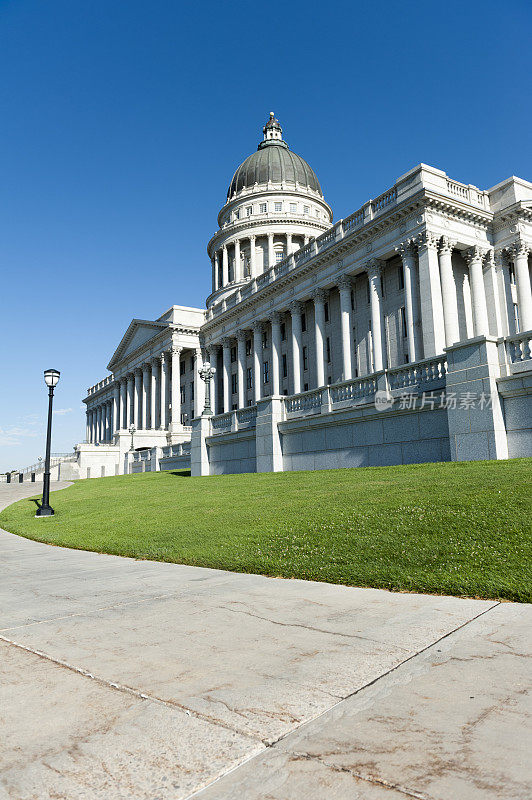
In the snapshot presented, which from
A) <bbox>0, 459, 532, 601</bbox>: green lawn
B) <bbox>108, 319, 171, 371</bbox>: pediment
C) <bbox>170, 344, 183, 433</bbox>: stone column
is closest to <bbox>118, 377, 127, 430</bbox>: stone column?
<bbox>108, 319, 171, 371</bbox>: pediment

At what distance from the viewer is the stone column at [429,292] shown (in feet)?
122

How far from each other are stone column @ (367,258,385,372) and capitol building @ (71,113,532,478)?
13 cm

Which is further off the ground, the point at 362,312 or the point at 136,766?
the point at 362,312

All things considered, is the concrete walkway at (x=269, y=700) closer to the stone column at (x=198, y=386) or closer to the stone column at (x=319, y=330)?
the stone column at (x=319, y=330)

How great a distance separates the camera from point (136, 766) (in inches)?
110

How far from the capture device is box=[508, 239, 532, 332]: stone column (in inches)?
1563

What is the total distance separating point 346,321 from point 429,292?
928cm

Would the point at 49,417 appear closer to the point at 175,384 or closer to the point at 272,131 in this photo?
the point at 175,384

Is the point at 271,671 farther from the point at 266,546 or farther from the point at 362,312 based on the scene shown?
the point at 362,312

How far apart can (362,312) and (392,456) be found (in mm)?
30366

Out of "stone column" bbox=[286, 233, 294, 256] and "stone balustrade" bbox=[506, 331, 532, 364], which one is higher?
→ "stone column" bbox=[286, 233, 294, 256]

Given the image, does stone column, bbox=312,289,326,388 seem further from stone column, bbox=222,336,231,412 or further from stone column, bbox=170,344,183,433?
stone column, bbox=170,344,183,433

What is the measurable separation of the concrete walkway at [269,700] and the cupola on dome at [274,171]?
90.0 metres

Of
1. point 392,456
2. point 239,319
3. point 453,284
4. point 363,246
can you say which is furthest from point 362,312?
point 392,456
